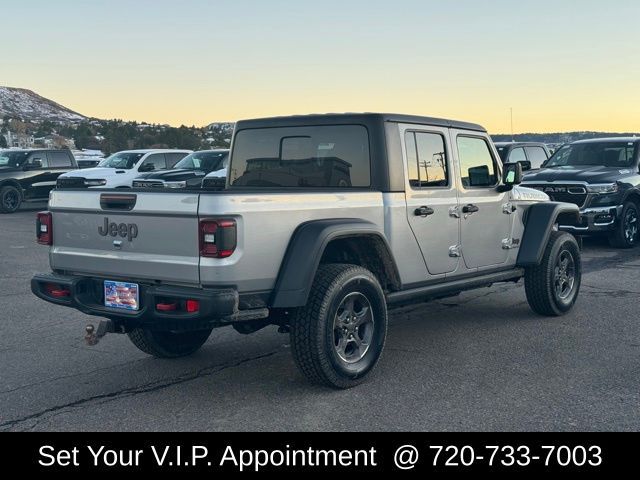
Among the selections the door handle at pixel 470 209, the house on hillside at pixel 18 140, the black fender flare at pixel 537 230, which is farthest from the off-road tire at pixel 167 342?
the house on hillside at pixel 18 140

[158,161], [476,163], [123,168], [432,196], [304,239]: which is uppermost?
[158,161]

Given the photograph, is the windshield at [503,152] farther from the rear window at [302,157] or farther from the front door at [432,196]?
the rear window at [302,157]

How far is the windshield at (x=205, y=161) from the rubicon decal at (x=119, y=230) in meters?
14.2

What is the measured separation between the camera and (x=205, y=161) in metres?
20.3

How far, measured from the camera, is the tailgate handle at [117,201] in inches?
215

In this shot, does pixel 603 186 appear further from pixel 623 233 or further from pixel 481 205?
pixel 481 205

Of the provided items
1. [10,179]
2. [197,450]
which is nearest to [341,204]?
[197,450]

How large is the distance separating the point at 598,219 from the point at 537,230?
20.1ft

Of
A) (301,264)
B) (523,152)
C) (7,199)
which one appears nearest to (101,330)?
(301,264)

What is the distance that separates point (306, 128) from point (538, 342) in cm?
264

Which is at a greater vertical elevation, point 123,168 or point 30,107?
point 30,107

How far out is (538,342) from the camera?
281 inches

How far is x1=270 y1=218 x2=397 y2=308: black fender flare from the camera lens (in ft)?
17.6

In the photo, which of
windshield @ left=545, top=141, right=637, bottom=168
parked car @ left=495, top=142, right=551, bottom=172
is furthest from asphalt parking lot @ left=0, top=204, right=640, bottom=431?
parked car @ left=495, top=142, right=551, bottom=172
